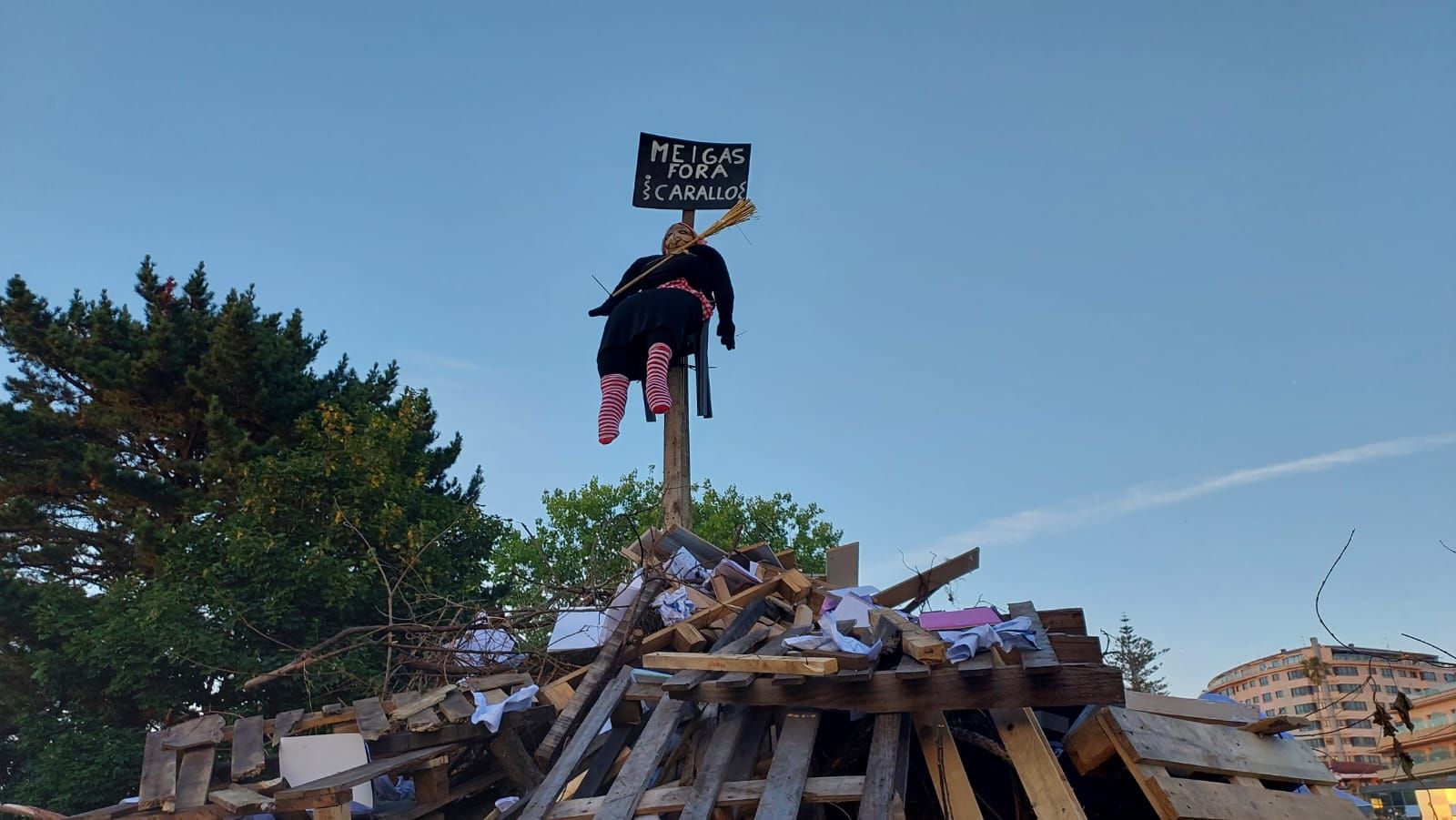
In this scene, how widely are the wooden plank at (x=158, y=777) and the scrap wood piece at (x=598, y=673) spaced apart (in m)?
1.91

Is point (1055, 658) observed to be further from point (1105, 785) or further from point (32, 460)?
point (32, 460)

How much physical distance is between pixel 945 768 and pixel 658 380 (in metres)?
4.28

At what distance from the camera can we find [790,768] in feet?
15.2

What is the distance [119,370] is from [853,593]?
1561 cm

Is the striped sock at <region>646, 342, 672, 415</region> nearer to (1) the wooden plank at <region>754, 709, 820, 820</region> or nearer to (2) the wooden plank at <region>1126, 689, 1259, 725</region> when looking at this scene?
(1) the wooden plank at <region>754, 709, 820, 820</region>

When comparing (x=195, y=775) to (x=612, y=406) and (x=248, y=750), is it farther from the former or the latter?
(x=612, y=406)

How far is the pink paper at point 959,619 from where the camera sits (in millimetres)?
5609

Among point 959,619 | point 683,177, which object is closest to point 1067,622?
point 959,619

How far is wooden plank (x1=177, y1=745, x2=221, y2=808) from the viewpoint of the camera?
16.8 feet

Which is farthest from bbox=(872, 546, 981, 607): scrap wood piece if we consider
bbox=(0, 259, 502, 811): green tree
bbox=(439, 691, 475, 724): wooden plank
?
bbox=(0, 259, 502, 811): green tree

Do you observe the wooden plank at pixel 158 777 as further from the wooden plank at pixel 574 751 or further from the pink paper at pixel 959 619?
the pink paper at pixel 959 619

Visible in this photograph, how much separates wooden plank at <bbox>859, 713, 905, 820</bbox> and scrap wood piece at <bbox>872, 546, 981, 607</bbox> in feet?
6.03

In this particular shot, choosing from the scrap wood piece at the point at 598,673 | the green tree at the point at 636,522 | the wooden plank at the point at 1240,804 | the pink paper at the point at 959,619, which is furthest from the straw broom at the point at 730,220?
the green tree at the point at 636,522

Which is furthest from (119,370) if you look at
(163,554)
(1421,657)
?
(1421,657)
